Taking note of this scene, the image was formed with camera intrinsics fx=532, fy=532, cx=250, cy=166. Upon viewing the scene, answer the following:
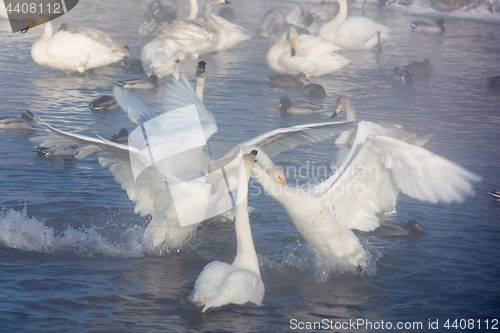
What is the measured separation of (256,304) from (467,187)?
7.91ft

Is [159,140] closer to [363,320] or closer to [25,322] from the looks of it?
[25,322]

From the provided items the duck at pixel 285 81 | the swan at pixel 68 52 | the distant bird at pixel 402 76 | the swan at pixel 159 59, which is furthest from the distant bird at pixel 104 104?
the distant bird at pixel 402 76

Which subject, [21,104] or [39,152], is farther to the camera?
[21,104]

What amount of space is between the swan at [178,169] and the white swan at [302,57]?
796cm

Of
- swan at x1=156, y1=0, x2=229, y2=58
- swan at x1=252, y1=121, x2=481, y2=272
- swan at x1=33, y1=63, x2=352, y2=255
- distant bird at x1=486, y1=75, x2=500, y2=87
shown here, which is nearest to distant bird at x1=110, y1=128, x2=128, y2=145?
swan at x1=33, y1=63, x2=352, y2=255

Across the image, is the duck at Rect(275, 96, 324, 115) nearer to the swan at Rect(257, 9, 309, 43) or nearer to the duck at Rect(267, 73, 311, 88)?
the duck at Rect(267, 73, 311, 88)

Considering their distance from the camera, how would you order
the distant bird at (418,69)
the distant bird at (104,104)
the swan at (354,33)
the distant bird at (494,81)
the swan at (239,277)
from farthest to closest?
the swan at (354,33)
the distant bird at (418,69)
the distant bird at (494,81)
the distant bird at (104,104)
the swan at (239,277)

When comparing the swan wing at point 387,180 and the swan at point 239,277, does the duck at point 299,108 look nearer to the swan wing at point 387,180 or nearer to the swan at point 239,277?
the swan wing at point 387,180

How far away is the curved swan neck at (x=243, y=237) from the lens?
208 inches

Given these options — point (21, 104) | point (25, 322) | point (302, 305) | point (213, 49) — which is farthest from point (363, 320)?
point (213, 49)

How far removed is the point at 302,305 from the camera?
5.28m

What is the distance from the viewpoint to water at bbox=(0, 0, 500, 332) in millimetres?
5066

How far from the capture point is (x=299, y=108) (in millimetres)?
11477

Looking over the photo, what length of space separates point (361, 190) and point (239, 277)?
2.02 m
